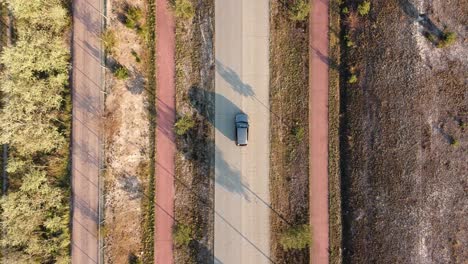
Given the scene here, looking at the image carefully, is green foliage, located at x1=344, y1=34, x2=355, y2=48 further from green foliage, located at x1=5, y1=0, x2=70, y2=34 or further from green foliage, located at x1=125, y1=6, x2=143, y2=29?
green foliage, located at x1=5, y1=0, x2=70, y2=34

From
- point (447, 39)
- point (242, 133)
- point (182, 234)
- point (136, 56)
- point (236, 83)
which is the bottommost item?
point (182, 234)

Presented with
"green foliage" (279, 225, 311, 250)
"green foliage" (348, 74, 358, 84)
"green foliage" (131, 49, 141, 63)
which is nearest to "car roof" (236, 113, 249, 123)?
"green foliage" (348, 74, 358, 84)

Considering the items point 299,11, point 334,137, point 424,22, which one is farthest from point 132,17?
point 424,22

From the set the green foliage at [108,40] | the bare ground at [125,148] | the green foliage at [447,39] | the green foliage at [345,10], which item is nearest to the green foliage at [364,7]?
the green foliage at [345,10]

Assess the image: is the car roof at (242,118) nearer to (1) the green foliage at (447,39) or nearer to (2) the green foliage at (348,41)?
(2) the green foliage at (348,41)

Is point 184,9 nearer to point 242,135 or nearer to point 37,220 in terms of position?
point 242,135

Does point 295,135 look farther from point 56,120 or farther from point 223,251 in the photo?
point 56,120

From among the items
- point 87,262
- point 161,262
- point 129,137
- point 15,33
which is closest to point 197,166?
point 129,137
